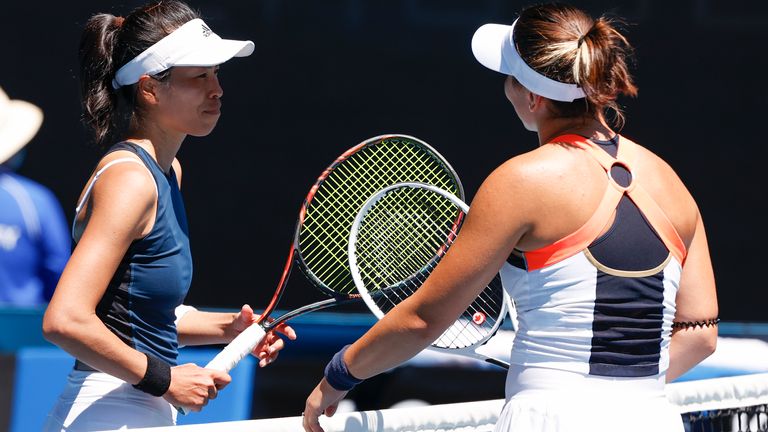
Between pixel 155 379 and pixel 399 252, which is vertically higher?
pixel 399 252

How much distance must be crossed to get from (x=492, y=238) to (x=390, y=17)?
4.11 meters

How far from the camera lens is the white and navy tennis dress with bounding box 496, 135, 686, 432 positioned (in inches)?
65.9

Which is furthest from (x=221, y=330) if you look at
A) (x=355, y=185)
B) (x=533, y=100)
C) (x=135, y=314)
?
(x=533, y=100)

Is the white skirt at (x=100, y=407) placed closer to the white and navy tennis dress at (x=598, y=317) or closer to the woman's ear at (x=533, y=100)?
the white and navy tennis dress at (x=598, y=317)

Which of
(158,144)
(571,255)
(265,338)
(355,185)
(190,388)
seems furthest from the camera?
(355,185)

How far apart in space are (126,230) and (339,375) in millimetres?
433

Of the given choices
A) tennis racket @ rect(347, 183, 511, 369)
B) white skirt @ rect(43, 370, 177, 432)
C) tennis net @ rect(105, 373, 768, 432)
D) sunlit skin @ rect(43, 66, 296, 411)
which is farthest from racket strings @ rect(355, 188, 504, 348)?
white skirt @ rect(43, 370, 177, 432)

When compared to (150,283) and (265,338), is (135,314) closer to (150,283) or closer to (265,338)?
(150,283)

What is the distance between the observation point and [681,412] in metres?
2.30

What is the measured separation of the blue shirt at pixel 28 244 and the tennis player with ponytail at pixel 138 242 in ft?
5.83

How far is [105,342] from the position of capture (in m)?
1.88

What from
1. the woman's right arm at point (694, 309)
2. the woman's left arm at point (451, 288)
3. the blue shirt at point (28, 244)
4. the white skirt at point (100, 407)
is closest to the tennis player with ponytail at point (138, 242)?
the white skirt at point (100, 407)

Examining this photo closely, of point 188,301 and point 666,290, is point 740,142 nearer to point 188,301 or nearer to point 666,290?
point 188,301

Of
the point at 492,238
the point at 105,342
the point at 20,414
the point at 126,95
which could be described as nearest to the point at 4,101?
the point at 20,414
